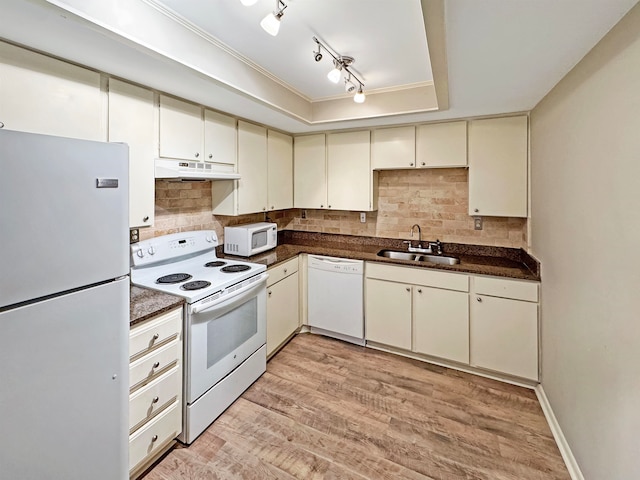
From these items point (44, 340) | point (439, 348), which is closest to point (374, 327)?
point (439, 348)

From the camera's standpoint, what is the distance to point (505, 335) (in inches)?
101

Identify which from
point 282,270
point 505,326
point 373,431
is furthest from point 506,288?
point 282,270

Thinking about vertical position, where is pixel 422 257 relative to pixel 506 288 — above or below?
above

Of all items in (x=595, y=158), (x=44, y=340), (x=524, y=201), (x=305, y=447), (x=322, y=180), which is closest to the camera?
(x=44, y=340)

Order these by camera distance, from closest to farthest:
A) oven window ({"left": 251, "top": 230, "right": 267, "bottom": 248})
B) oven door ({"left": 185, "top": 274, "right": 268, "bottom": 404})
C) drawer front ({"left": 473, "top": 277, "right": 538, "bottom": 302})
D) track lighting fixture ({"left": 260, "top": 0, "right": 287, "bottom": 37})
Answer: track lighting fixture ({"left": 260, "top": 0, "right": 287, "bottom": 37})
oven door ({"left": 185, "top": 274, "right": 268, "bottom": 404})
drawer front ({"left": 473, "top": 277, "right": 538, "bottom": 302})
oven window ({"left": 251, "top": 230, "right": 267, "bottom": 248})

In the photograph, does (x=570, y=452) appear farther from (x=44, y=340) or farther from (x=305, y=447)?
(x=44, y=340)

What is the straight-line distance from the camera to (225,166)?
272 cm

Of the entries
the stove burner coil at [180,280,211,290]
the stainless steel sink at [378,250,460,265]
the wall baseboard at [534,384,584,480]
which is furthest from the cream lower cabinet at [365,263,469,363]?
the stove burner coil at [180,280,211,290]

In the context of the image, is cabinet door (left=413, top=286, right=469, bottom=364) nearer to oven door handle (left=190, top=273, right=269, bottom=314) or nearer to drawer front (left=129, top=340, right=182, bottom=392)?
oven door handle (left=190, top=273, right=269, bottom=314)

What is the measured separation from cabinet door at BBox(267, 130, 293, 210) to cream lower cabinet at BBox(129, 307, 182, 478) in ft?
5.95

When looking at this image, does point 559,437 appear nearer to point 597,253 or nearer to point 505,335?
point 505,335

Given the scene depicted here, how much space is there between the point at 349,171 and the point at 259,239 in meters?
1.21

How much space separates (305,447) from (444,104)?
2.58 meters

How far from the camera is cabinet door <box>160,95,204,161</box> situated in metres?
2.16
